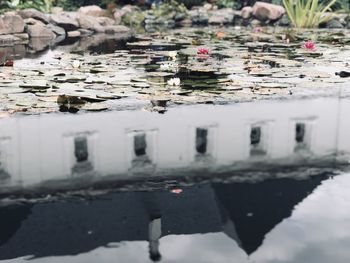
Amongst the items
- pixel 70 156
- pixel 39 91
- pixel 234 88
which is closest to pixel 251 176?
pixel 70 156

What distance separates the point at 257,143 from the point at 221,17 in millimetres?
19403

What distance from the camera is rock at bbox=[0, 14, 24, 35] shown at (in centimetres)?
1423

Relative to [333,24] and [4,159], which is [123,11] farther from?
[4,159]

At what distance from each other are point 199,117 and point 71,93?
171 centimetres

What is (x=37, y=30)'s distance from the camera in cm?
1538

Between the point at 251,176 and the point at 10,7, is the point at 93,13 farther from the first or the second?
the point at 251,176

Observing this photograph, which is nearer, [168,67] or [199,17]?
[168,67]

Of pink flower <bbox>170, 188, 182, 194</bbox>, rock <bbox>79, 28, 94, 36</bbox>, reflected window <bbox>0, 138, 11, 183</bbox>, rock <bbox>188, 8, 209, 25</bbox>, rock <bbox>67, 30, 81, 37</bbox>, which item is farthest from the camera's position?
rock <bbox>188, 8, 209, 25</bbox>

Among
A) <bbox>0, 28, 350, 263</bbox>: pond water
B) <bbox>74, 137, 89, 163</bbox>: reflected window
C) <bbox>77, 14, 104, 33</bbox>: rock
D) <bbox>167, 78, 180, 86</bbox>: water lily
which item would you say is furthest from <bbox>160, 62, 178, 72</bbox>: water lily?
<bbox>77, 14, 104, 33</bbox>: rock

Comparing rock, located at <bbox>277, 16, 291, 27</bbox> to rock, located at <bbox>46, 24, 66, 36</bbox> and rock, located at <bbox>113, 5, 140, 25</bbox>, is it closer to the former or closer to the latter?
rock, located at <bbox>113, 5, 140, 25</bbox>

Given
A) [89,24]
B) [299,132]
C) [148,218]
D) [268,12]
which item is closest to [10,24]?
[89,24]

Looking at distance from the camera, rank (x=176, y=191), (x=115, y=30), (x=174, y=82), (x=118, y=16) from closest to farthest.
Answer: (x=176, y=191) < (x=174, y=82) < (x=115, y=30) < (x=118, y=16)

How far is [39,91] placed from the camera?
19.5ft

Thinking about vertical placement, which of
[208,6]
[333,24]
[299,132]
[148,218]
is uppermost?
[208,6]
